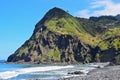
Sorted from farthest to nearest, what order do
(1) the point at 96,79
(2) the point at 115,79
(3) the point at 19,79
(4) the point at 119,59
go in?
(4) the point at 119,59 → (3) the point at 19,79 → (1) the point at 96,79 → (2) the point at 115,79

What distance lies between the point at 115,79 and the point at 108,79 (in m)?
1.69

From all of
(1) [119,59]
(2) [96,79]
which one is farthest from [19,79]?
(1) [119,59]

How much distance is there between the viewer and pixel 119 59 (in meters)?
129

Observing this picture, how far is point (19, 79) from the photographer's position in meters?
78.7

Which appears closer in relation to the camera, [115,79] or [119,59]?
[115,79]

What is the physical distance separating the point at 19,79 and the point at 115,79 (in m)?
29.5

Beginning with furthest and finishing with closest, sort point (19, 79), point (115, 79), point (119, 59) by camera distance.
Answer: point (119, 59), point (19, 79), point (115, 79)

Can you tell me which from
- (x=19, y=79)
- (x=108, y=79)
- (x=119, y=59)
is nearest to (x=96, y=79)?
(x=108, y=79)

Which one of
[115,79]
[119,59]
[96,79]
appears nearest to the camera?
[115,79]

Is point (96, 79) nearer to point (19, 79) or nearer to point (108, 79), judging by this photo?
point (108, 79)

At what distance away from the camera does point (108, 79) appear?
→ 55.9m

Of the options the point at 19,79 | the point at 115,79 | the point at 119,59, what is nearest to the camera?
the point at 115,79

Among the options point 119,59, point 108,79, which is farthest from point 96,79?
point 119,59

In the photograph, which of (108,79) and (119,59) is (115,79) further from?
(119,59)
